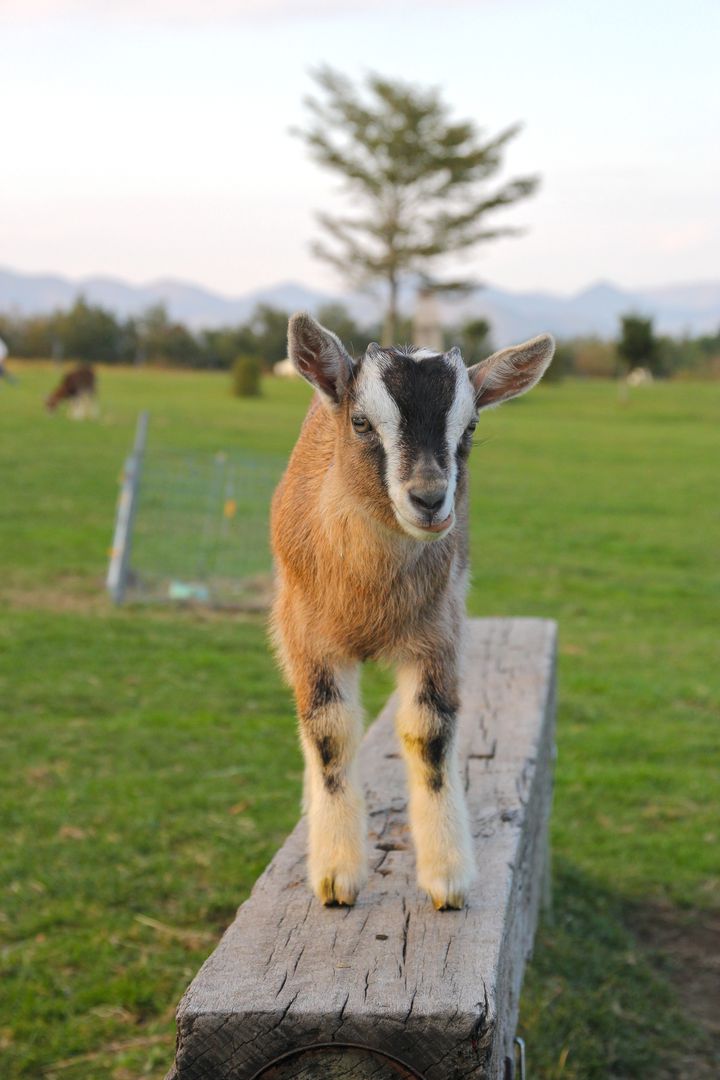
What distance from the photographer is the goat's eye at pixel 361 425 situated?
9.98 feet

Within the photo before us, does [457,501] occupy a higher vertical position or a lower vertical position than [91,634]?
higher

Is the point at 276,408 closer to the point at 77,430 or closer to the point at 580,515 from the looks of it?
the point at 77,430

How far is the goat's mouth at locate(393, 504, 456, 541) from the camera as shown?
2.82 meters

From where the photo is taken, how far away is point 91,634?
32.0 ft

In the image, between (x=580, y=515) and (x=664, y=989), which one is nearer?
(x=664, y=989)

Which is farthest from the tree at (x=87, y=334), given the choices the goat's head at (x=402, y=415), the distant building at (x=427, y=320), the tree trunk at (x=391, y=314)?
the goat's head at (x=402, y=415)

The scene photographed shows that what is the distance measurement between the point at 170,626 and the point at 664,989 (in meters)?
6.28

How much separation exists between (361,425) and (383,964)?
1359mm

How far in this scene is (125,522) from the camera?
1064cm

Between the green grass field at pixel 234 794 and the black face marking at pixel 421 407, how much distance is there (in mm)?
2467

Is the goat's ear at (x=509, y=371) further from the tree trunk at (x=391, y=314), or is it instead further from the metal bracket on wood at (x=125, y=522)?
the tree trunk at (x=391, y=314)

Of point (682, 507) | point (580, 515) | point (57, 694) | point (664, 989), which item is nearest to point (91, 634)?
point (57, 694)

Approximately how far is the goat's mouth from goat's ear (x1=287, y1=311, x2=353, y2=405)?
497 mm

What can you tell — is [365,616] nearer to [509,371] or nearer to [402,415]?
[402,415]
